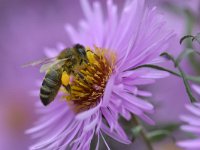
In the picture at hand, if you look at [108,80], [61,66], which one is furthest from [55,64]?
[108,80]

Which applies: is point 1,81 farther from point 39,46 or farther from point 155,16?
point 155,16

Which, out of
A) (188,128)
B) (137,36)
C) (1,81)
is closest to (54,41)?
(1,81)

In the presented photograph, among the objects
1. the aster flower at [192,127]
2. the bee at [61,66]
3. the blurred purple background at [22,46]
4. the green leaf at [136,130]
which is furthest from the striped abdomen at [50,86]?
the blurred purple background at [22,46]

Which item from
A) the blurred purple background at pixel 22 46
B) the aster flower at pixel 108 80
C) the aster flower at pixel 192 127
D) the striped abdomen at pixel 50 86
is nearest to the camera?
the aster flower at pixel 192 127

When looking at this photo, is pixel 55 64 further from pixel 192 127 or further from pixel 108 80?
pixel 192 127

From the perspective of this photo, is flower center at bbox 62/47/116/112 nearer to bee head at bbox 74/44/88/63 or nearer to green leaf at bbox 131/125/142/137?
bee head at bbox 74/44/88/63

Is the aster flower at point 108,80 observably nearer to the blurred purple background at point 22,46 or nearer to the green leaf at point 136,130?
the green leaf at point 136,130
